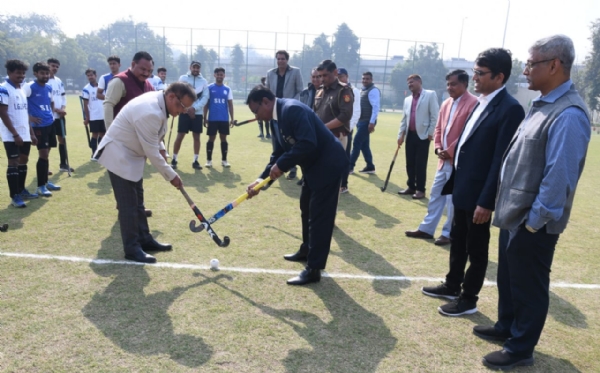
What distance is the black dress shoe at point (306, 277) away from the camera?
14.4 feet

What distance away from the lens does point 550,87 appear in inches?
113

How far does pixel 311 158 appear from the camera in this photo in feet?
13.8

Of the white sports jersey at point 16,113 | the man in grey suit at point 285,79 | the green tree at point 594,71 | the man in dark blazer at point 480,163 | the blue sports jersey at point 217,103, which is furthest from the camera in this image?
the green tree at point 594,71

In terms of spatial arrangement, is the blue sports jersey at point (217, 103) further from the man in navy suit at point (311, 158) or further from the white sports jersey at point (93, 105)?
the man in navy suit at point (311, 158)

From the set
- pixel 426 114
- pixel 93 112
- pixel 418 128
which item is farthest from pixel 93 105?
pixel 426 114

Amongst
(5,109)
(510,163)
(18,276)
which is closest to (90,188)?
(5,109)

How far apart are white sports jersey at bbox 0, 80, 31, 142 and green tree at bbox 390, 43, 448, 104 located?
56.0 metres

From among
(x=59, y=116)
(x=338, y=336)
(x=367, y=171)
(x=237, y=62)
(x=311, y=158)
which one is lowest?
(x=367, y=171)

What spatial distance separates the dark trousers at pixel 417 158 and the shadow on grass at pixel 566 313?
416 centimetres

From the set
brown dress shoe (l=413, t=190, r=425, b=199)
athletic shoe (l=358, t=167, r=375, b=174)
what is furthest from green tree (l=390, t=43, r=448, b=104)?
brown dress shoe (l=413, t=190, r=425, b=199)

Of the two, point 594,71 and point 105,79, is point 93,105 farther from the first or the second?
point 594,71

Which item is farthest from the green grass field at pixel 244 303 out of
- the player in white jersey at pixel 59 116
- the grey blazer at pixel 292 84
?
the grey blazer at pixel 292 84

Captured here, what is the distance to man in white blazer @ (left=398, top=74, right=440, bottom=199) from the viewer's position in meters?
7.90

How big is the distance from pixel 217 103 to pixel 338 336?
7855mm
